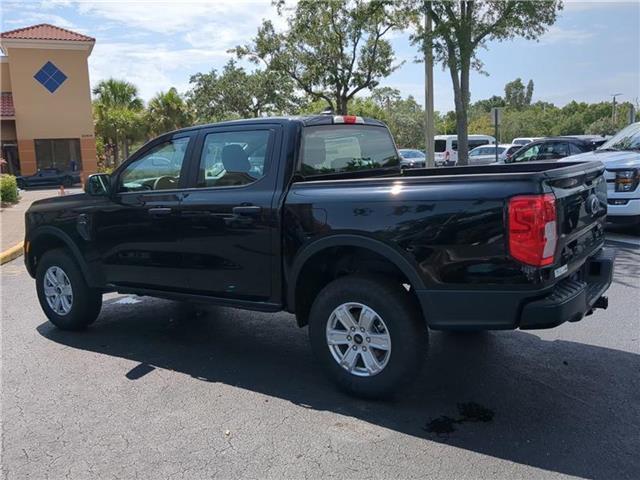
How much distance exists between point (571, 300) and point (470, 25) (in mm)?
11872

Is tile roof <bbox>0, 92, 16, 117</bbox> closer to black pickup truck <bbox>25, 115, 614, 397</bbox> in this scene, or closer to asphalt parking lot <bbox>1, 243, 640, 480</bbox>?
black pickup truck <bbox>25, 115, 614, 397</bbox>

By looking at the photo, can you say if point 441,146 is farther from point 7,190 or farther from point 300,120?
point 300,120

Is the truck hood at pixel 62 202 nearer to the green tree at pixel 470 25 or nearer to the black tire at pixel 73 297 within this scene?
the black tire at pixel 73 297

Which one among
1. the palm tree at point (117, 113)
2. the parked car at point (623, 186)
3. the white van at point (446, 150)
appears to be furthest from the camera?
the palm tree at point (117, 113)

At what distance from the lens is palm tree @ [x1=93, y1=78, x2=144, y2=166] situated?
129 feet

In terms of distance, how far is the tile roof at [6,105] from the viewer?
3105cm

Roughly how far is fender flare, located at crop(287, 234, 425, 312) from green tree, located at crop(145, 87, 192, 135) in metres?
38.3

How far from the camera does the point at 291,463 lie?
3242 mm

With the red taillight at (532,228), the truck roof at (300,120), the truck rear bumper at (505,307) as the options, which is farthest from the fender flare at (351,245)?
the truck roof at (300,120)

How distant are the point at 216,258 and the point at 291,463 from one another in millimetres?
1838

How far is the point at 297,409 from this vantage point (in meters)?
3.89

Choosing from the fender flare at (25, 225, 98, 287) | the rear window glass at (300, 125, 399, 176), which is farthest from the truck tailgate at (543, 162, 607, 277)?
the fender flare at (25, 225, 98, 287)

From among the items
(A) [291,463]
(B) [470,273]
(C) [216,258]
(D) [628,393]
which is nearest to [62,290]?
(C) [216,258]

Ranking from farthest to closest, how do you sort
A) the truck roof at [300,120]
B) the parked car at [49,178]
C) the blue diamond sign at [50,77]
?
1. the blue diamond sign at [50,77]
2. the parked car at [49,178]
3. the truck roof at [300,120]
